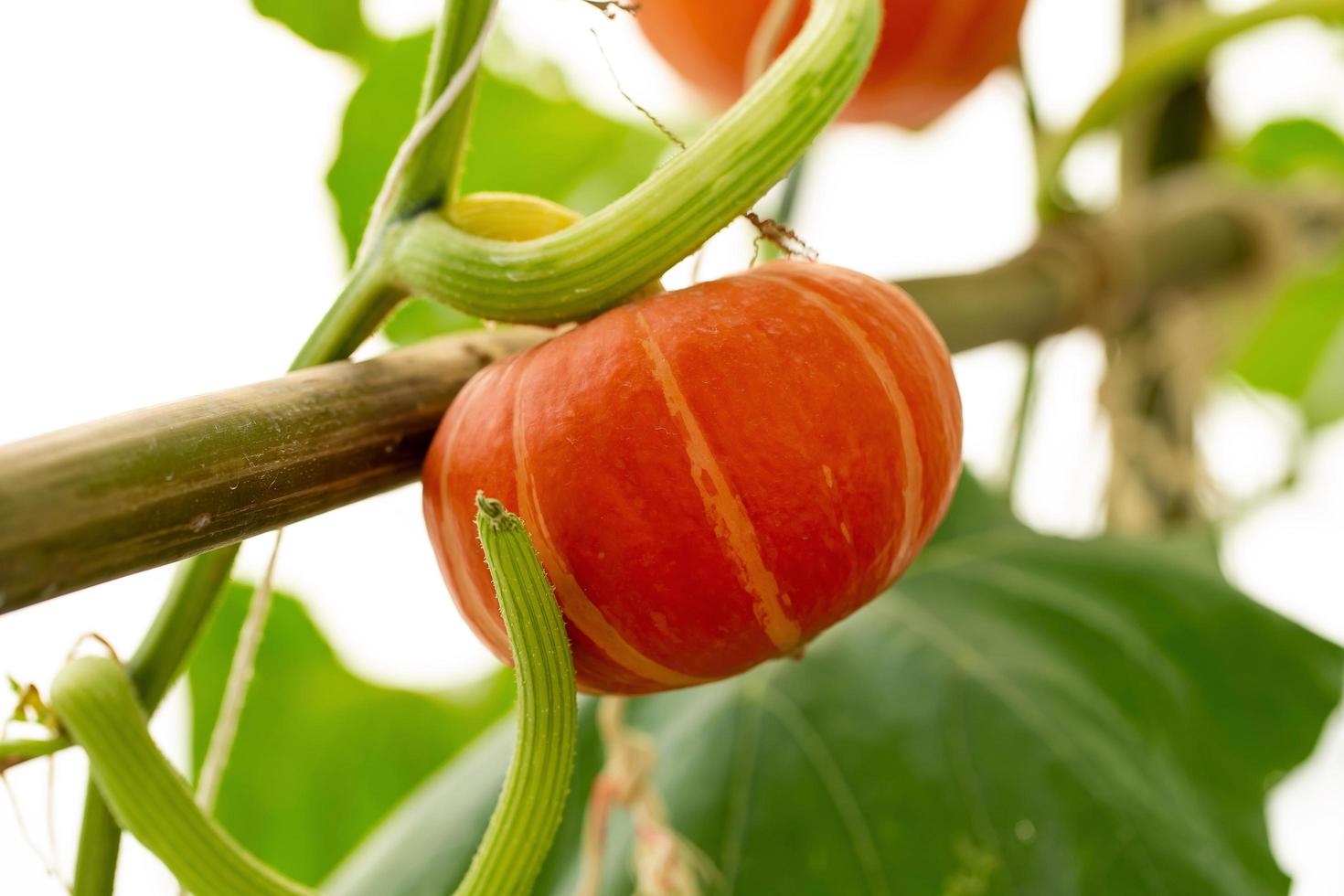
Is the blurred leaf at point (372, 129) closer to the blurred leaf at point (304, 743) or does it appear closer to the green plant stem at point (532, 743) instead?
the blurred leaf at point (304, 743)

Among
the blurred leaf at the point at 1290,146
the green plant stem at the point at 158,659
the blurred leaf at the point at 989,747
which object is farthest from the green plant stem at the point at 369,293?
the blurred leaf at the point at 1290,146

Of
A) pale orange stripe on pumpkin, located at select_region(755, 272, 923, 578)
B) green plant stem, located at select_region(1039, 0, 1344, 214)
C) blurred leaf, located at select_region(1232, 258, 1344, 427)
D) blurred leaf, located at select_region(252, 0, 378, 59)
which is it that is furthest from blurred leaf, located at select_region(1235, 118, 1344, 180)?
pale orange stripe on pumpkin, located at select_region(755, 272, 923, 578)

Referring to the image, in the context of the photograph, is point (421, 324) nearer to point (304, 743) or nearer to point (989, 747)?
point (304, 743)

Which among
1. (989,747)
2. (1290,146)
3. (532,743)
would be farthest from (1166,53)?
(1290,146)

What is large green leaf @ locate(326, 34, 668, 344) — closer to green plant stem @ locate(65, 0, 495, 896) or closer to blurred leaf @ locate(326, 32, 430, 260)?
blurred leaf @ locate(326, 32, 430, 260)

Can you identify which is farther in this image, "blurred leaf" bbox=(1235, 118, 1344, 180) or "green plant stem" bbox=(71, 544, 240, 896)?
"blurred leaf" bbox=(1235, 118, 1344, 180)

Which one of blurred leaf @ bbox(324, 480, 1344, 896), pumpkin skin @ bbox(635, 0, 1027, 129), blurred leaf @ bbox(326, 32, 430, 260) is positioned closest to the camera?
blurred leaf @ bbox(324, 480, 1344, 896)

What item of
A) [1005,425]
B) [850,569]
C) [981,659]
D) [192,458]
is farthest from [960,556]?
[192,458]
